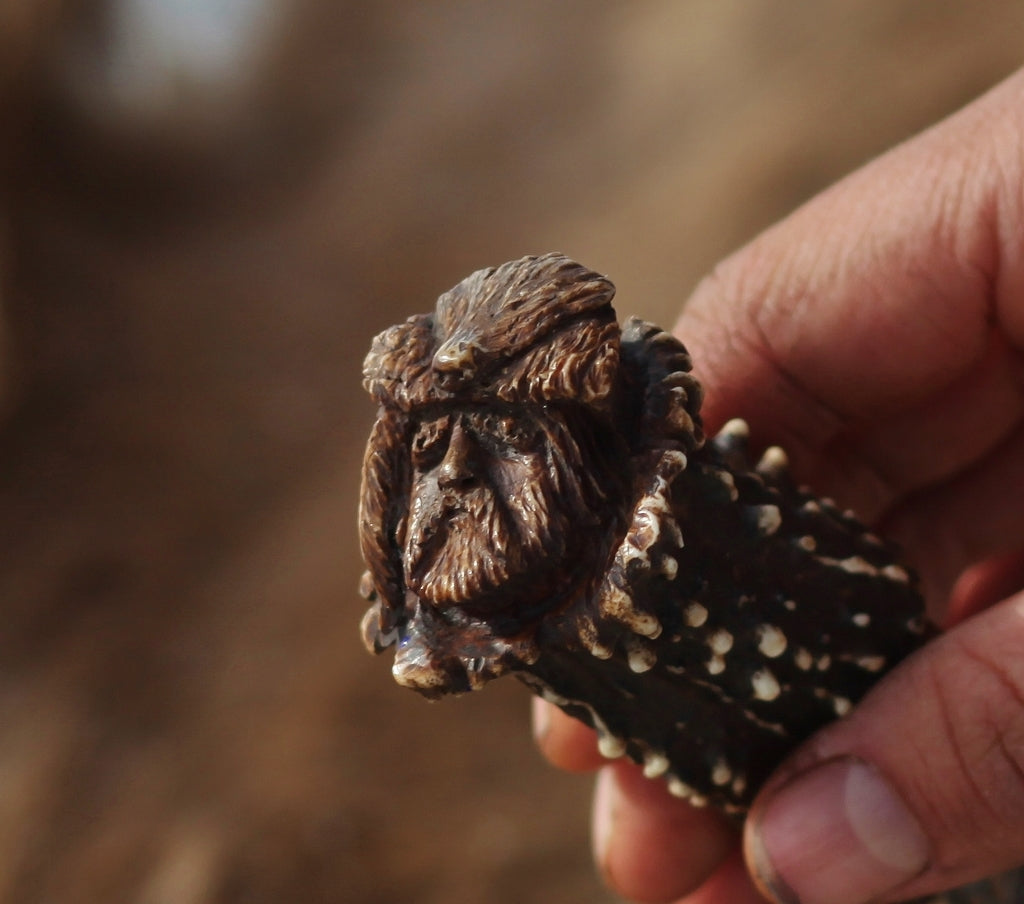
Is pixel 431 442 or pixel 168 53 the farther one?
pixel 168 53

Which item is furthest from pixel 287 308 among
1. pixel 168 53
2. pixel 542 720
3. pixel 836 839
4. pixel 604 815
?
pixel 836 839

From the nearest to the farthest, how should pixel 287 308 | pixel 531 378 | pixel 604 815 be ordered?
pixel 531 378
pixel 604 815
pixel 287 308

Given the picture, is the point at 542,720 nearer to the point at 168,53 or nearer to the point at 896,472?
the point at 896,472

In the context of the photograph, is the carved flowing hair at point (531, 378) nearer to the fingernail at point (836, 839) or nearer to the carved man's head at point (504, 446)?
the carved man's head at point (504, 446)

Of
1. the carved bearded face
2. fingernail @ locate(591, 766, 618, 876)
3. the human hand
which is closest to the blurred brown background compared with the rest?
fingernail @ locate(591, 766, 618, 876)

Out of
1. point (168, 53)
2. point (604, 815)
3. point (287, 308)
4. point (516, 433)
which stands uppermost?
point (168, 53)

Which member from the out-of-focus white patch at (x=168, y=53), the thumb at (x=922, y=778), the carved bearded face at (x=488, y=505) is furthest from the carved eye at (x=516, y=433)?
the out-of-focus white patch at (x=168, y=53)

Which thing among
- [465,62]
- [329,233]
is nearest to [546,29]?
[465,62]
